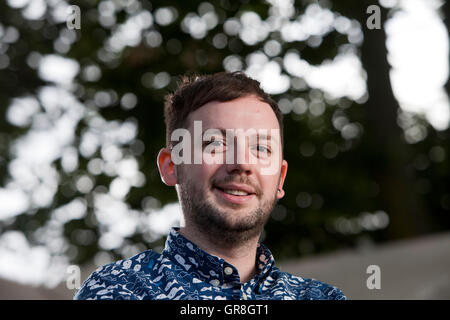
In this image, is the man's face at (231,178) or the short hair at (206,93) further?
the short hair at (206,93)

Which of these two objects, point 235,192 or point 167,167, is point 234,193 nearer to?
point 235,192

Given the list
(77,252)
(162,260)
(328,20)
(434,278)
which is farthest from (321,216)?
(162,260)

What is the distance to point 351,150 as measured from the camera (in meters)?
6.11

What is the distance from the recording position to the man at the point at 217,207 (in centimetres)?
160

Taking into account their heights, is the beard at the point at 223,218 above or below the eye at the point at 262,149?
below

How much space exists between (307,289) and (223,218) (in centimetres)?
45

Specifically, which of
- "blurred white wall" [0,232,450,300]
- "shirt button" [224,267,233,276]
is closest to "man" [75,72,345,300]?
"shirt button" [224,267,233,276]

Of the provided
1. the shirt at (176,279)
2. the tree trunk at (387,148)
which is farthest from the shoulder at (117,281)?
the tree trunk at (387,148)

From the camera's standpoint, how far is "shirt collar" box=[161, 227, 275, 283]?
1.63 meters

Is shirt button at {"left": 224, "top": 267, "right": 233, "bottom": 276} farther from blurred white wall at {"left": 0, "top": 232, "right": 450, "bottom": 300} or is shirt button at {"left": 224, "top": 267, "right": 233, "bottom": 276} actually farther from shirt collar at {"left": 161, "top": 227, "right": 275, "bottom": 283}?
blurred white wall at {"left": 0, "top": 232, "right": 450, "bottom": 300}

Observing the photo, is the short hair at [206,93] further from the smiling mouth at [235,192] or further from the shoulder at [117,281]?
the shoulder at [117,281]

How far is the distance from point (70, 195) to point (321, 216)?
106 inches

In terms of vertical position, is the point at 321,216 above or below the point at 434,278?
above

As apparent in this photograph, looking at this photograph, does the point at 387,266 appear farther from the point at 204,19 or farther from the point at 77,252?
the point at 77,252
